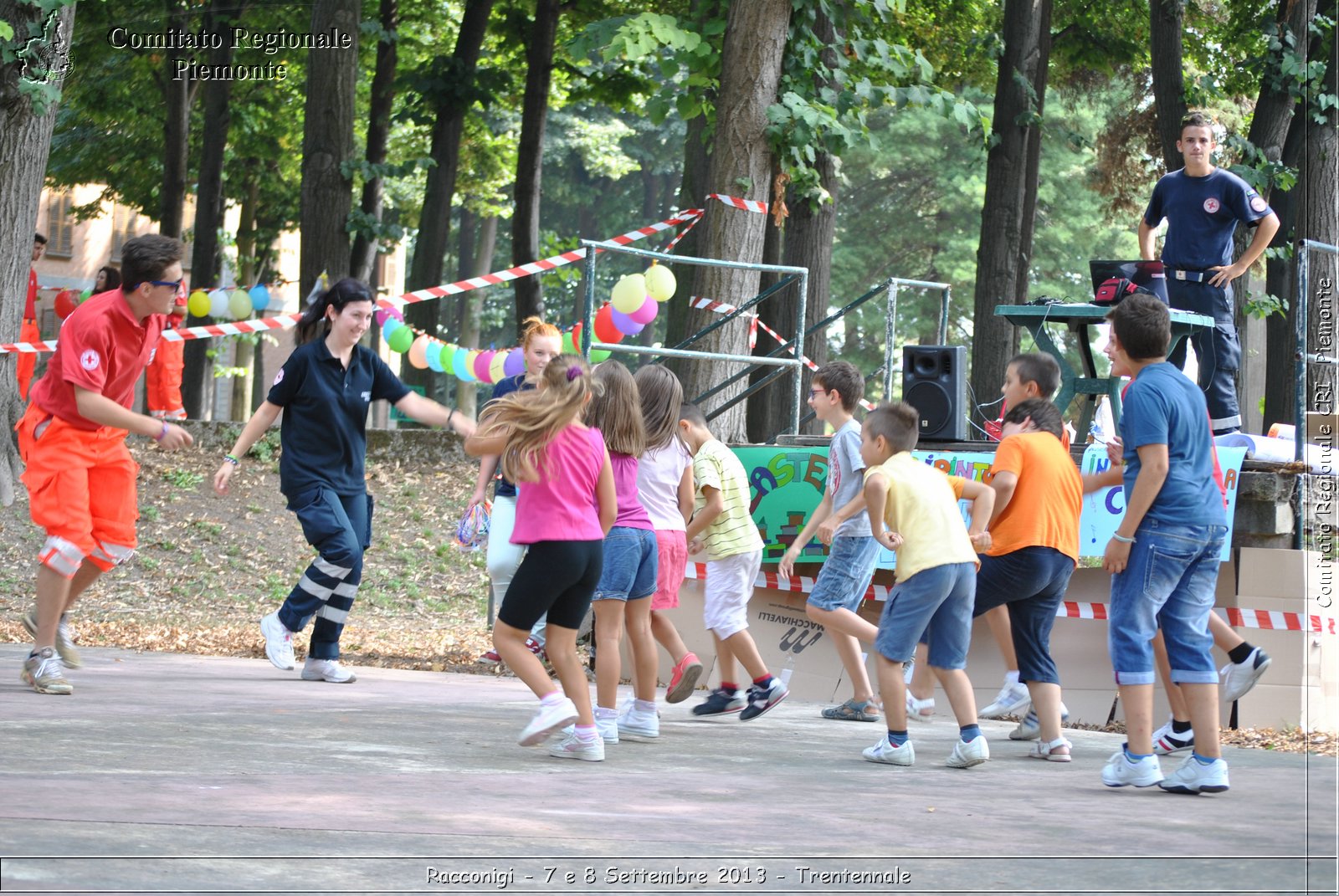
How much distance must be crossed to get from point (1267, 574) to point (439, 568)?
31.4ft

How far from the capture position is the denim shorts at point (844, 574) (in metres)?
7.85

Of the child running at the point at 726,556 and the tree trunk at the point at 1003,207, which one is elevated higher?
the tree trunk at the point at 1003,207

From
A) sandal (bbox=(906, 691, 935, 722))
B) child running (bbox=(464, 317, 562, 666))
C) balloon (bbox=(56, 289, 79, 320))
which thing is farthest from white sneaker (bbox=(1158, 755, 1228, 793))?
balloon (bbox=(56, 289, 79, 320))

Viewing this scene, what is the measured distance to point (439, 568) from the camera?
54.2 feet

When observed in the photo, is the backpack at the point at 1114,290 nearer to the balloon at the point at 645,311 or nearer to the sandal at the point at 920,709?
the sandal at the point at 920,709

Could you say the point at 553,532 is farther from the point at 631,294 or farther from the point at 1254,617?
the point at 631,294

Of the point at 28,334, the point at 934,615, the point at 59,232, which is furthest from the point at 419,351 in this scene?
the point at 59,232

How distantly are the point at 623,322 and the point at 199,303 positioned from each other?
10.0 metres

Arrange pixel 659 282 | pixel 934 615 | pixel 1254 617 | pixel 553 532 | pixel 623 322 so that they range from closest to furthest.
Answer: pixel 553 532 → pixel 934 615 → pixel 1254 617 → pixel 659 282 → pixel 623 322

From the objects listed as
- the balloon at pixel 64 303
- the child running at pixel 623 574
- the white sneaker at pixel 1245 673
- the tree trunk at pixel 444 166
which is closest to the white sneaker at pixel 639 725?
the child running at pixel 623 574

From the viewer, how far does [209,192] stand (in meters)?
24.3

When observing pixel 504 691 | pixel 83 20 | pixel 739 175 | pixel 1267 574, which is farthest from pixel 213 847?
pixel 83 20

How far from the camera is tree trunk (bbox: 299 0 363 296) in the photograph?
18500 millimetres

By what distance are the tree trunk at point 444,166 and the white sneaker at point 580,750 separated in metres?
16.3
